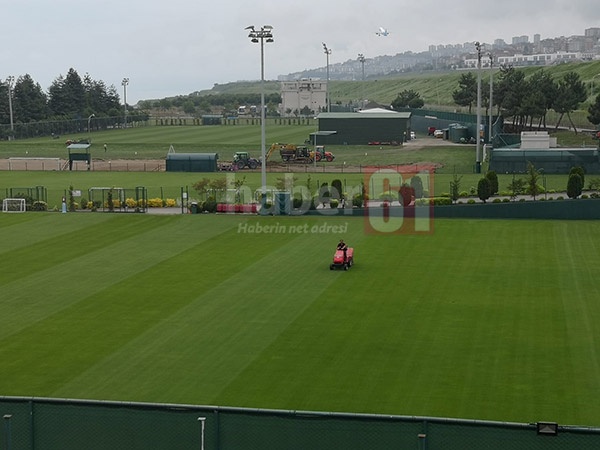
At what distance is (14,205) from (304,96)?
13076cm

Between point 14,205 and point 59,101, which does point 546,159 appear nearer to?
point 14,205

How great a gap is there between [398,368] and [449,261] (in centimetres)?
1438

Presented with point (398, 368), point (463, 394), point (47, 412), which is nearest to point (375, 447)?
point (47, 412)

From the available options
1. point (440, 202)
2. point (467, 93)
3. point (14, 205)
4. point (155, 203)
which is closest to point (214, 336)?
point (440, 202)

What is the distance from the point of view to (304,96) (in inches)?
7072

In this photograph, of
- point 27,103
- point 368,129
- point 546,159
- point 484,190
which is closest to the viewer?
point 484,190

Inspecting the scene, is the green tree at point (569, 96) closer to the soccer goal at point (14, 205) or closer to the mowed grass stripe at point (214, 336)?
the soccer goal at point (14, 205)

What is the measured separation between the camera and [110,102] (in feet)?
529

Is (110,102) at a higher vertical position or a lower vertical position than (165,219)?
higher

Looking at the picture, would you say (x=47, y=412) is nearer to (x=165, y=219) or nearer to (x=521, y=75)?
(x=165, y=219)

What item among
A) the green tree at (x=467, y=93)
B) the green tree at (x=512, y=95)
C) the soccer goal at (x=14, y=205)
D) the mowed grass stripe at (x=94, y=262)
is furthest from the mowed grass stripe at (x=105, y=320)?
the green tree at (x=467, y=93)

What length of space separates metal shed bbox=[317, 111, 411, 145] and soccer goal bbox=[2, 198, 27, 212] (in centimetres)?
4673

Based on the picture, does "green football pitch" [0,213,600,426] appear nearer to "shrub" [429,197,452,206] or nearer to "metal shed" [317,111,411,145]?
"shrub" [429,197,452,206]

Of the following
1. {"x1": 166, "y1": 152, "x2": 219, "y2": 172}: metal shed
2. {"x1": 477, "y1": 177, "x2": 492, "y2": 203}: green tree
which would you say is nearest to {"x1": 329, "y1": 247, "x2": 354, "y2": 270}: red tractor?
{"x1": 477, "y1": 177, "x2": 492, "y2": 203}: green tree
